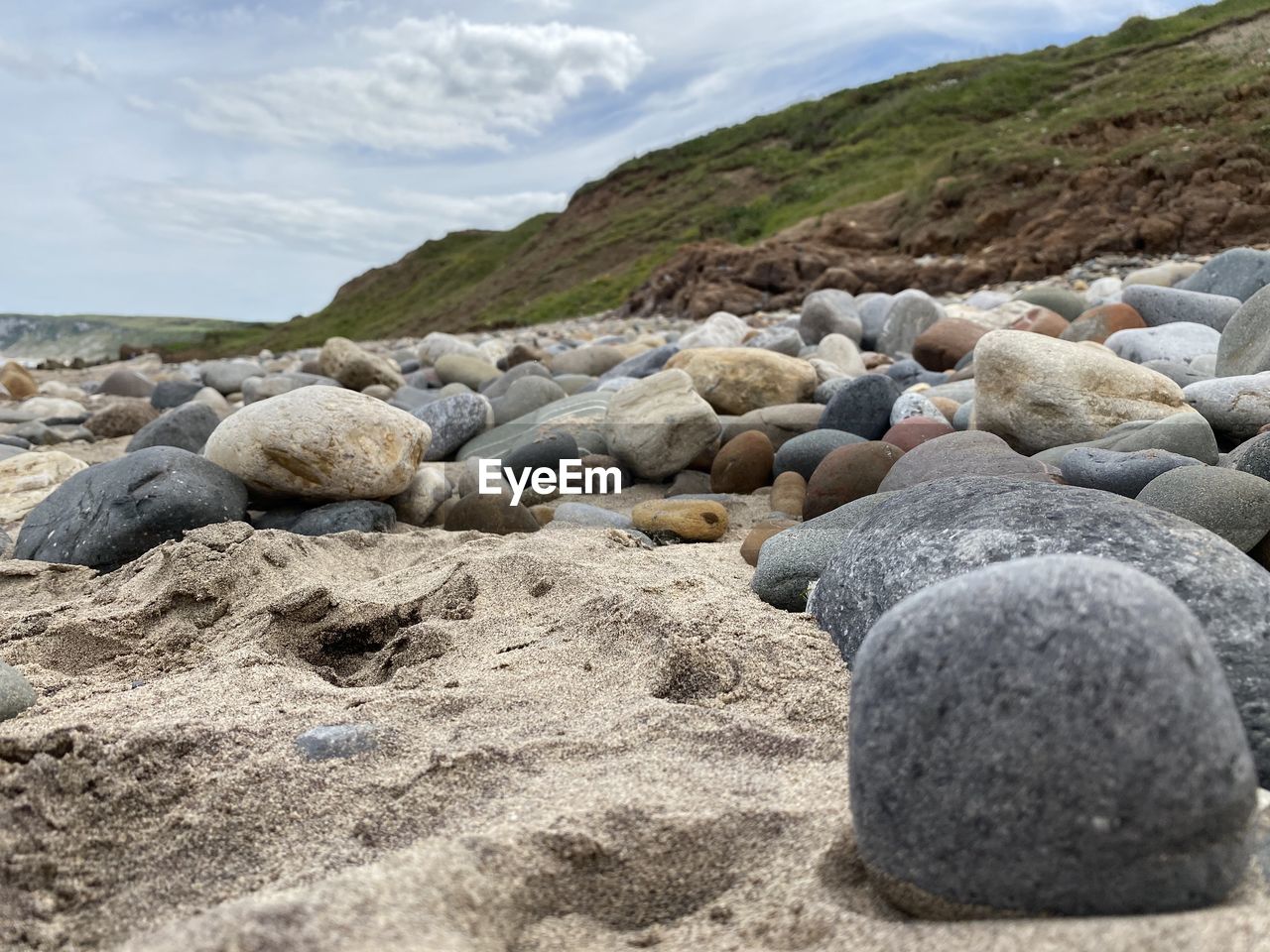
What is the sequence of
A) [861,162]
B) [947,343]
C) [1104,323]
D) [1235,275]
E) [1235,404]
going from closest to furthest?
[1235,404], [1104,323], [947,343], [1235,275], [861,162]

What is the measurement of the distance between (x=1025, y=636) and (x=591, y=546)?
8.02 ft

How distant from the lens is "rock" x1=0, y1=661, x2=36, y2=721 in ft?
7.65

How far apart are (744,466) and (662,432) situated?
20.1 inches

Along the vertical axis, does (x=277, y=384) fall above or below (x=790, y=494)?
above

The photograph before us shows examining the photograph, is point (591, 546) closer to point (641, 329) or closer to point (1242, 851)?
point (1242, 851)

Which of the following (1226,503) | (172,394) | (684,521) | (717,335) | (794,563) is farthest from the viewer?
(717,335)

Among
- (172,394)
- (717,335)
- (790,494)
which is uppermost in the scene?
(172,394)

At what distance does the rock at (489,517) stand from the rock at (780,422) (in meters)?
1.45

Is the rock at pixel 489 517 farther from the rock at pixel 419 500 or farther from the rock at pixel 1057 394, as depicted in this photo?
the rock at pixel 1057 394

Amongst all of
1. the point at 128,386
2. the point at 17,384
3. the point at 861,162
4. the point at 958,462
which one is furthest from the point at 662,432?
the point at 861,162

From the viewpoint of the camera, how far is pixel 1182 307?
22.4 feet

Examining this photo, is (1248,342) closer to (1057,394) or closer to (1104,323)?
(1057,394)

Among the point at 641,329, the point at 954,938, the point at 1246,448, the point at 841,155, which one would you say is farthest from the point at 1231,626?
the point at 841,155

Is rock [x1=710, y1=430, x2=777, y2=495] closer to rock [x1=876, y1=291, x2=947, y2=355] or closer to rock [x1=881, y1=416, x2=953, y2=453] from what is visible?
rock [x1=881, y1=416, x2=953, y2=453]
